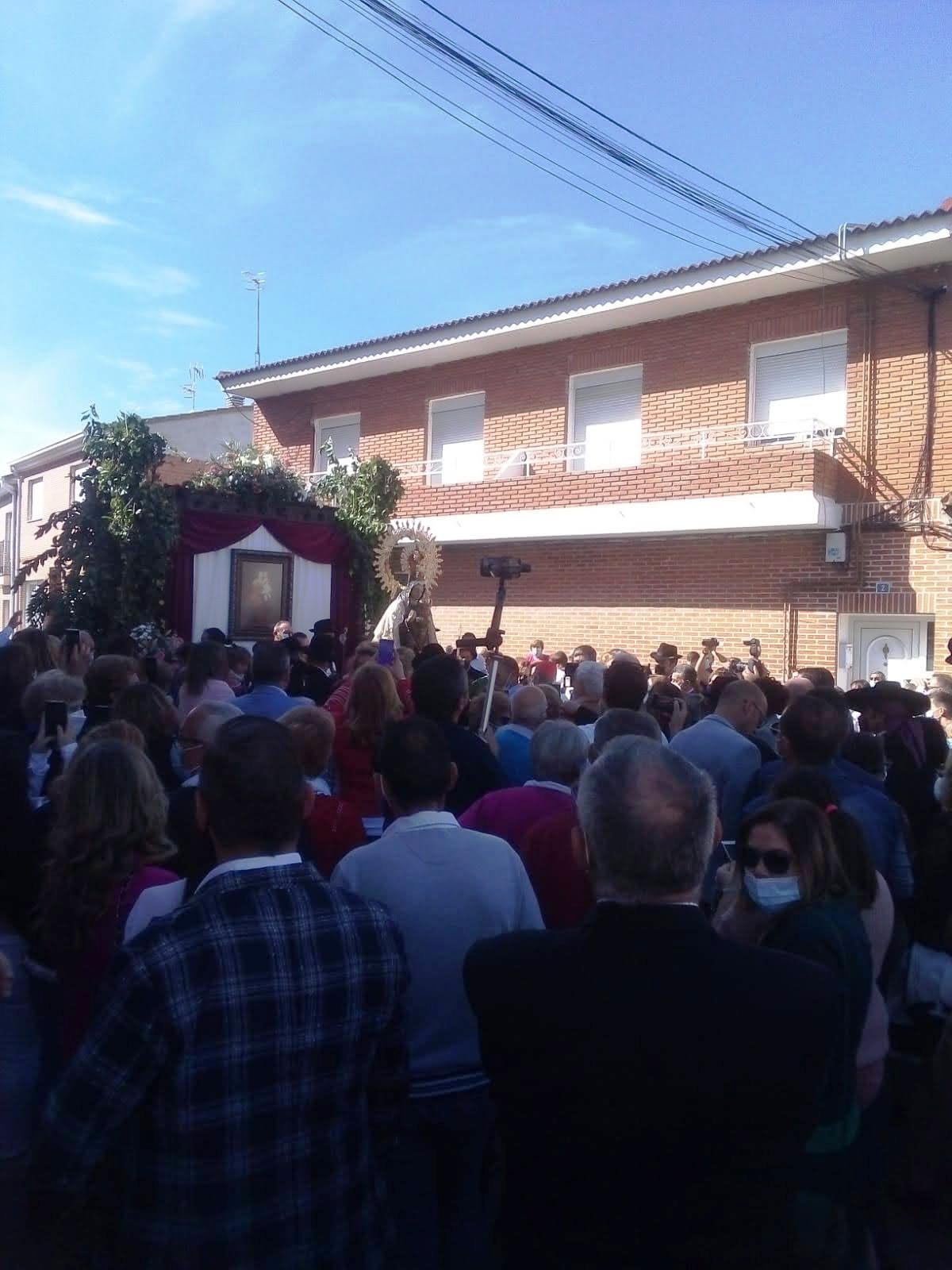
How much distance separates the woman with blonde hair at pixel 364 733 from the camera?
4664 mm

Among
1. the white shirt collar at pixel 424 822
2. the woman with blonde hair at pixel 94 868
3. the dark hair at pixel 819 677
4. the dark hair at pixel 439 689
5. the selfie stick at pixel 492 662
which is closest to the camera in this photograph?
the woman with blonde hair at pixel 94 868

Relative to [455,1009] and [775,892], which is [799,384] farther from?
[455,1009]

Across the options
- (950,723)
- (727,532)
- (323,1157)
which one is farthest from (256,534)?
(323,1157)

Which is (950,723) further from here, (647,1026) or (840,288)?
(647,1026)

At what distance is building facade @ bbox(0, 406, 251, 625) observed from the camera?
24.5m

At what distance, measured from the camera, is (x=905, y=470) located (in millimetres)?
13438

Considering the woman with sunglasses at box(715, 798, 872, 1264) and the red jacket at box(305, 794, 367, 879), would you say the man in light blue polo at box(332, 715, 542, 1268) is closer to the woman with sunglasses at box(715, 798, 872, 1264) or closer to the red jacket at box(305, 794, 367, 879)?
the woman with sunglasses at box(715, 798, 872, 1264)

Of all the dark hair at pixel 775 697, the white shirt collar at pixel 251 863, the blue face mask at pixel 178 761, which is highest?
the dark hair at pixel 775 697

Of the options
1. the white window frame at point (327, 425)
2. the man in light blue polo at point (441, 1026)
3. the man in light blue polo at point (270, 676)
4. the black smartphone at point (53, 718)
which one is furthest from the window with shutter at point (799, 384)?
the man in light blue polo at point (441, 1026)

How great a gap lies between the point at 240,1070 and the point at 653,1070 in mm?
753

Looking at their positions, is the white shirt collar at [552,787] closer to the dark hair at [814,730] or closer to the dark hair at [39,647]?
the dark hair at [814,730]

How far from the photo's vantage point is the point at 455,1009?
2682 millimetres

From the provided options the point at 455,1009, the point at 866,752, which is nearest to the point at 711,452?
the point at 866,752

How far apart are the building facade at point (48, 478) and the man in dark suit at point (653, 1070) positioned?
66.9 feet
